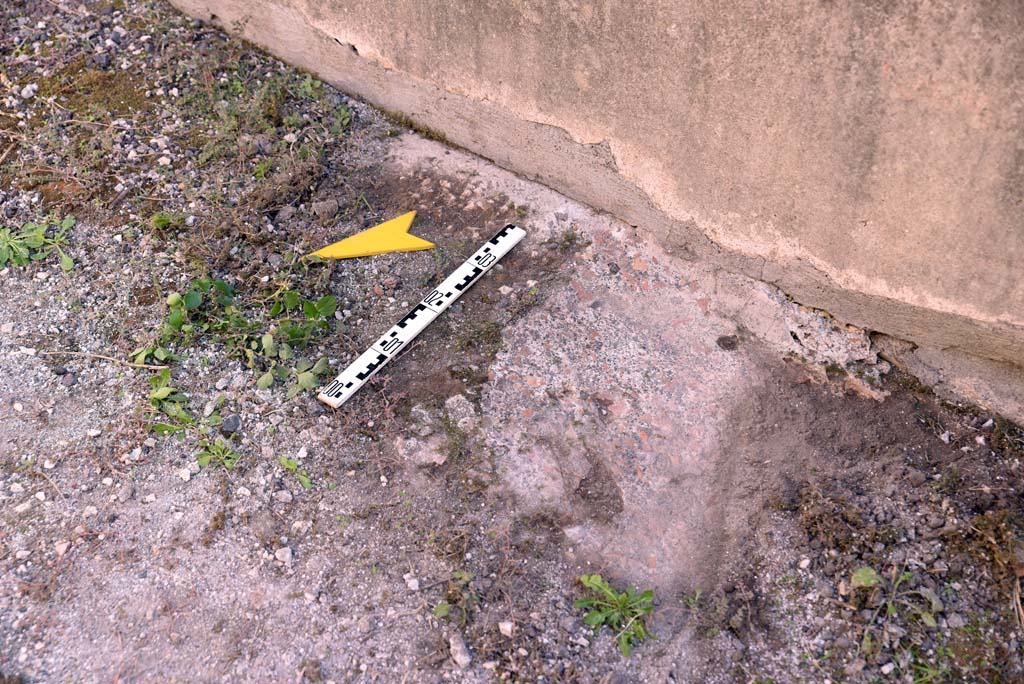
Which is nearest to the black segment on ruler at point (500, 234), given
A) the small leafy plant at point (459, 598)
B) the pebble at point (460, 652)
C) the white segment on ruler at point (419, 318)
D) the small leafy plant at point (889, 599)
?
the white segment on ruler at point (419, 318)

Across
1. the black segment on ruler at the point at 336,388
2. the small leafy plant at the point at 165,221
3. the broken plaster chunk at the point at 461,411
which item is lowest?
the broken plaster chunk at the point at 461,411

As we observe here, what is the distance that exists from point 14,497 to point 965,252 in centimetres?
313

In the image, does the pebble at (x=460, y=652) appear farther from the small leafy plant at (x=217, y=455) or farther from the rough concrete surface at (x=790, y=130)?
the rough concrete surface at (x=790, y=130)

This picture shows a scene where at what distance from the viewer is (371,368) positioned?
3164 mm

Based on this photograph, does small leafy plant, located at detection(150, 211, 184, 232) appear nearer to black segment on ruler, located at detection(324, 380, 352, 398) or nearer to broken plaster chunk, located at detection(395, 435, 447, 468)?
black segment on ruler, located at detection(324, 380, 352, 398)

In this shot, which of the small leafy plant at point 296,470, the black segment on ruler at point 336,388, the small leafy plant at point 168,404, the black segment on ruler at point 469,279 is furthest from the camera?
the black segment on ruler at point 469,279

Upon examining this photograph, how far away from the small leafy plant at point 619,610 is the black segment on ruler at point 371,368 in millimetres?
1071

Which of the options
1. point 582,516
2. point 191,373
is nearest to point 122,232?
point 191,373

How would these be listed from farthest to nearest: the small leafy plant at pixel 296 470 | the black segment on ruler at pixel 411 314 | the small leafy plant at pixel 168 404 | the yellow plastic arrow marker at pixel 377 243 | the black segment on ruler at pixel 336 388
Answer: the yellow plastic arrow marker at pixel 377 243
the black segment on ruler at pixel 411 314
the black segment on ruler at pixel 336 388
the small leafy plant at pixel 168 404
the small leafy plant at pixel 296 470

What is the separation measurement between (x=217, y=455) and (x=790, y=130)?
7.14 ft

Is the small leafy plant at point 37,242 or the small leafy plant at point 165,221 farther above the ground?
the small leafy plant at point 165,221

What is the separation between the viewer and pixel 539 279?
3477 mm

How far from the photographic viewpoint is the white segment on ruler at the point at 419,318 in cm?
309

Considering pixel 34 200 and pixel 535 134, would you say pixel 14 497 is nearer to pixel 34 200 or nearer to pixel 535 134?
pixel 34 200
